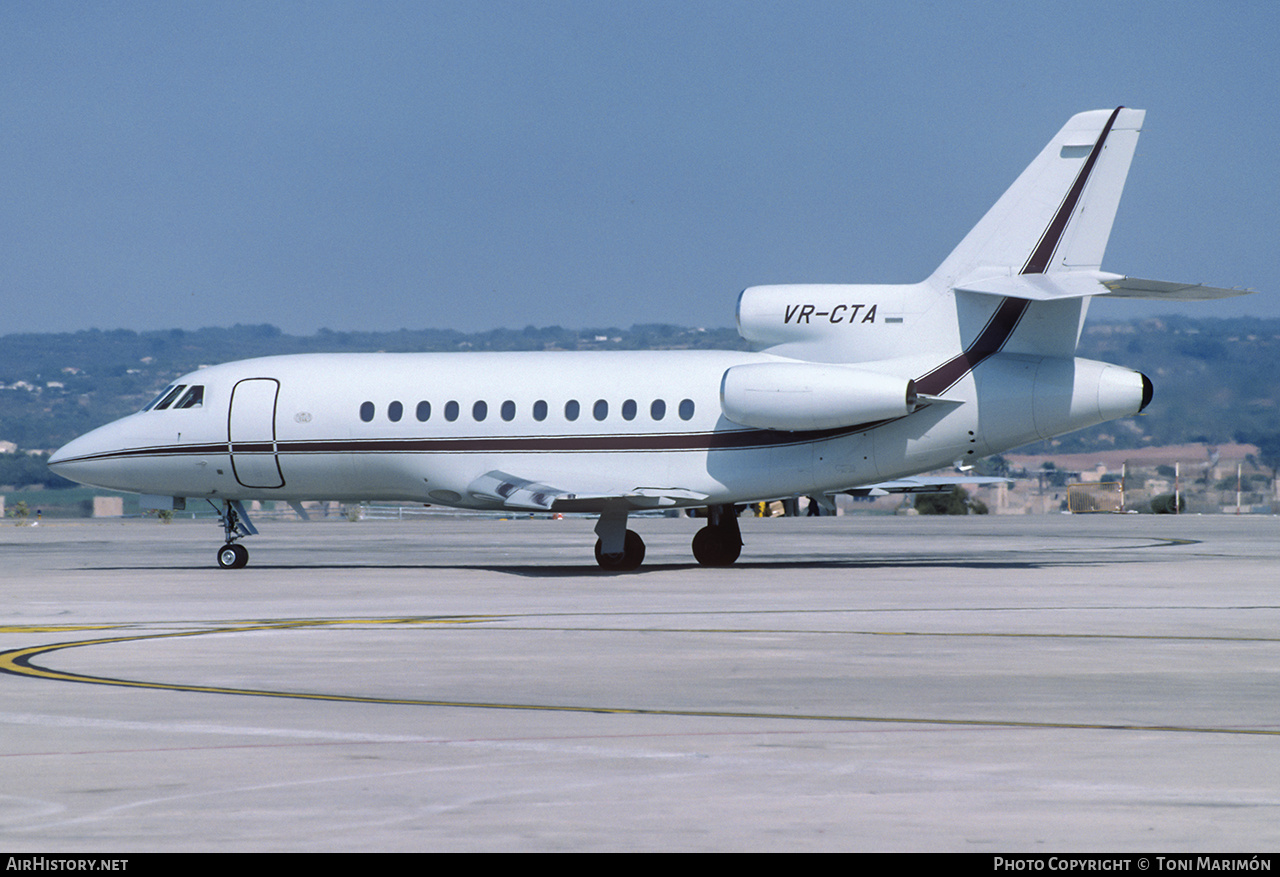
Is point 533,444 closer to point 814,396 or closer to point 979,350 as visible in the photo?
point 814,396

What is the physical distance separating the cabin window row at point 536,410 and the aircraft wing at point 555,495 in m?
1.20

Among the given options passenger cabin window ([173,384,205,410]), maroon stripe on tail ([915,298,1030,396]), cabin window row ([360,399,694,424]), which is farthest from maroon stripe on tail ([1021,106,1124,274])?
passenger cabin window ([173,384,205,410])

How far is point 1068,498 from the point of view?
87500mm

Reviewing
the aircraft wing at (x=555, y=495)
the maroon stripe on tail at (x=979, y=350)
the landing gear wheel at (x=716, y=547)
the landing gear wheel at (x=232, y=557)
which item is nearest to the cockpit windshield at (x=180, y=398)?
the landing gear wheel at (x=232, y=557)

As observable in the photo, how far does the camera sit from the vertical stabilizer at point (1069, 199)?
26516 millimetres

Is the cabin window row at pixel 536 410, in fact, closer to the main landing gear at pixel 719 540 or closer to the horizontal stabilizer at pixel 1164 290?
the main landing gear at pixel 719 540

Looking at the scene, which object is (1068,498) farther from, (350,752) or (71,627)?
(350,752)

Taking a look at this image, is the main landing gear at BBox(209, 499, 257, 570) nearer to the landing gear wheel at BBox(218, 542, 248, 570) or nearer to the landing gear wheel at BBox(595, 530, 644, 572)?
the landing gear wheel at BBox(218, 542, 248, 570)

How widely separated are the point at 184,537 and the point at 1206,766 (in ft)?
156

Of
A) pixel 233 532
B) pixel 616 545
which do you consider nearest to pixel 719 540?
pixel 616 545

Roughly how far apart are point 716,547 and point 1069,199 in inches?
372

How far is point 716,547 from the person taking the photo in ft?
99.9

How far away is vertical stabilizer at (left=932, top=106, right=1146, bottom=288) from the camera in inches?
1044

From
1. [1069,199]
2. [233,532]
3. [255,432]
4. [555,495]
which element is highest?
[1069,199]
